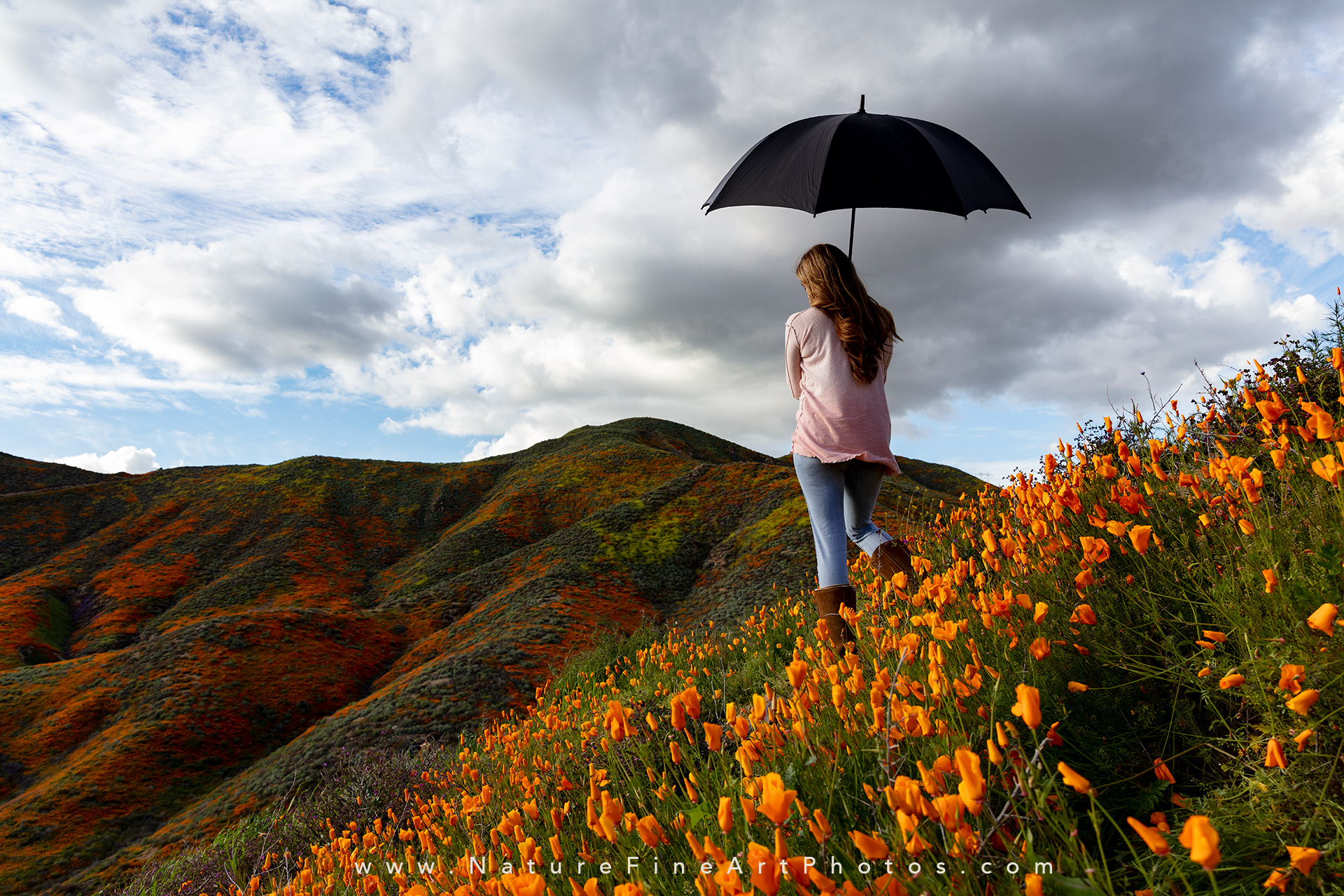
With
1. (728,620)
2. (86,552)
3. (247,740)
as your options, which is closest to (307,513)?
(86,552)

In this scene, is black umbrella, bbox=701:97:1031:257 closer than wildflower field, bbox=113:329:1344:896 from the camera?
No

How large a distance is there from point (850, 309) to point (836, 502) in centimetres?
103

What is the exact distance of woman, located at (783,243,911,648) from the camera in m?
3.43

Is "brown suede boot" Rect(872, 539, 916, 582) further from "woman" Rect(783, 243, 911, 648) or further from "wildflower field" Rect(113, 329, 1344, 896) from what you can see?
"wildflower field" Rect(113, 329, 1344, 896)

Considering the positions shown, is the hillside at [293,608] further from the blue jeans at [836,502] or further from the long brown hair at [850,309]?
the long brown hair at [850,309]

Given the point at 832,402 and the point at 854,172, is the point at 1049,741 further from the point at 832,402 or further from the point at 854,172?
the point at 854,172

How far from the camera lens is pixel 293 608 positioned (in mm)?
16641

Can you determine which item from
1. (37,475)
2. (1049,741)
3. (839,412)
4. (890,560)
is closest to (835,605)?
(890,560)

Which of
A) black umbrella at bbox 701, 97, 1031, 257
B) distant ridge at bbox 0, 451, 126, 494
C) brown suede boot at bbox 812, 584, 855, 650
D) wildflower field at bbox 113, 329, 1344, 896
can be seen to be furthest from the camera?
distant ridge at bbox 0, 451, 126, 494

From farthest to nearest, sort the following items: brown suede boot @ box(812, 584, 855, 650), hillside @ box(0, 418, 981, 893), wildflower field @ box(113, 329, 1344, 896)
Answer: hillside @ box(0, 418, 981, 893), brown suede boot @ box(812, 584, 855, 650), wildflower field @ box(113, 329, 1344, 896)

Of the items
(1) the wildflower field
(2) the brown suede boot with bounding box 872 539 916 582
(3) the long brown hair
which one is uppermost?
(3) the long brown hair

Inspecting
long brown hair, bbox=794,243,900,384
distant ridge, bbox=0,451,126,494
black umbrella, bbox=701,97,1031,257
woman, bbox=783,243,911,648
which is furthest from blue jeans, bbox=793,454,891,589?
distant ridge, bbox=0,451,126,494

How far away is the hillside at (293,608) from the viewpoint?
952 centimetres

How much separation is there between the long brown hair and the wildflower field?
3.25 ft
